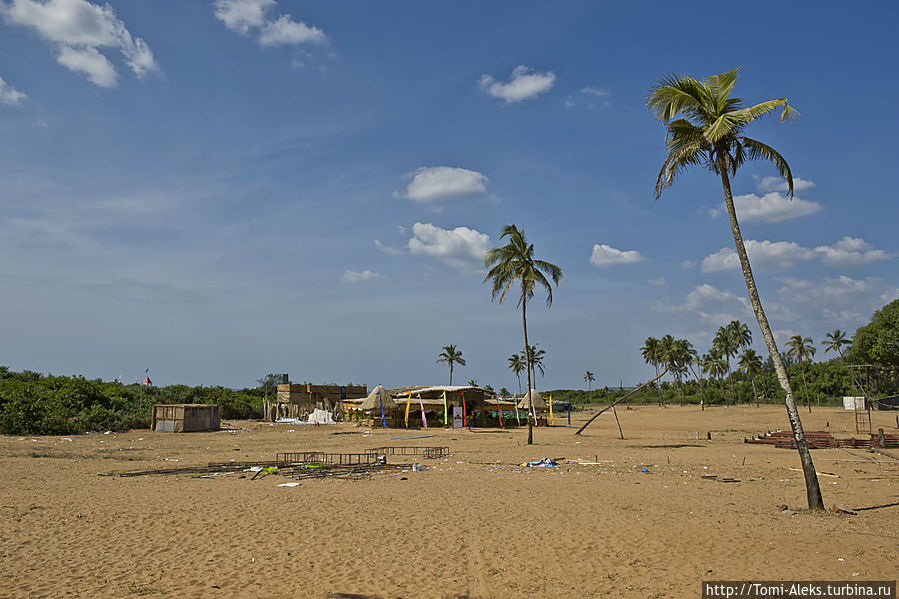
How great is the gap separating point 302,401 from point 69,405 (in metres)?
20.2

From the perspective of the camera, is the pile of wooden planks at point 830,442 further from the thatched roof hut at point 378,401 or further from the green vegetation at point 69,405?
the green vegetation at point 69,405

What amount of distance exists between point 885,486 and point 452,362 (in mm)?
78436

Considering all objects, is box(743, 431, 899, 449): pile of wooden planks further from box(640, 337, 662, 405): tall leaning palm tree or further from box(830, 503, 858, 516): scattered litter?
box(640, 337, 662, 405): tall leaning palm tree

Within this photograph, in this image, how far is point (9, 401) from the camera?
3278 cm

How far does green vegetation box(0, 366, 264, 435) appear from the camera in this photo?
3183 centimetres

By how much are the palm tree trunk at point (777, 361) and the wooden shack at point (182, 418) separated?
32678 millimetres

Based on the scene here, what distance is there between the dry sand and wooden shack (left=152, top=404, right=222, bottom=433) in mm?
16390

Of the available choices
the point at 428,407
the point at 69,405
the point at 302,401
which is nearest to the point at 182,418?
the point at 69,405

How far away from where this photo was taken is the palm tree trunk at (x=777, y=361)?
1119cm

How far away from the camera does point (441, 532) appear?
10133 millimetres

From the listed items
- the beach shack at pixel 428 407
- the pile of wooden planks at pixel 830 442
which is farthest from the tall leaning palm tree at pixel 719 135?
the beach shack at pixel 428 407

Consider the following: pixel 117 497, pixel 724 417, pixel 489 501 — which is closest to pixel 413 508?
pixel 489 501

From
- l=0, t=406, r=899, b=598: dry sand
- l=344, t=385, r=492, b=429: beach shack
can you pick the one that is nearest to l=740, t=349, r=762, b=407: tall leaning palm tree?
l=344, t=385, r=492, b=429: beach shack

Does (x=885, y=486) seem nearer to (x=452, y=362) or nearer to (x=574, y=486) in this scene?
(x=574, y=486)
